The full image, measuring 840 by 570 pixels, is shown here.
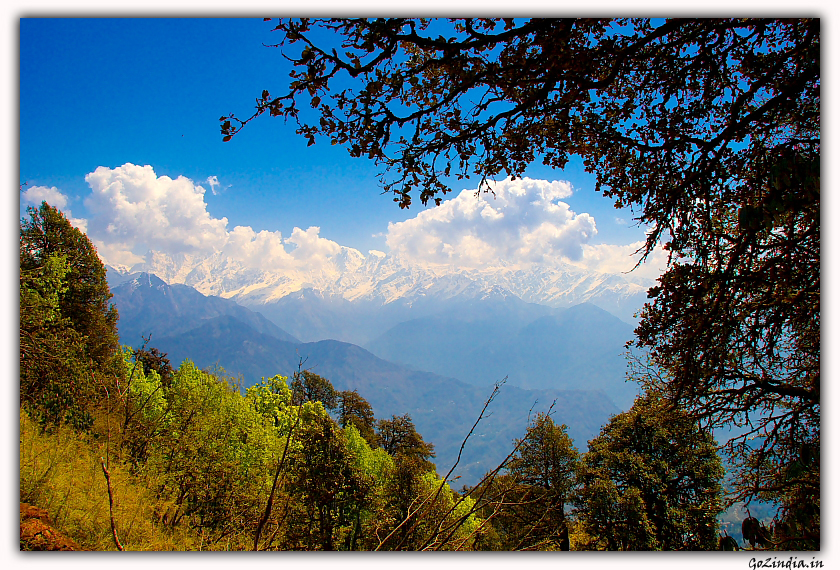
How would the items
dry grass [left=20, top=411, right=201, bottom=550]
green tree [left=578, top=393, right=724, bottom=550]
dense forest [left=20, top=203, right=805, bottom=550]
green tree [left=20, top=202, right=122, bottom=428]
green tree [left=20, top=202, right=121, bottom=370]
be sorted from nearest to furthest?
dry grass [left=20, top=411, right=201, bottom=550]
dense forest [left=20, top=203, right=805, bottom=550]
green tree [left=20, top=202, right=122, bottom=428]
green tree [left=578, top=393, right=724, bottom=550]
green tree [left=20, top=202, right=121, bottom=370]

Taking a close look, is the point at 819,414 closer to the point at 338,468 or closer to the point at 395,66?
the point at 395,66

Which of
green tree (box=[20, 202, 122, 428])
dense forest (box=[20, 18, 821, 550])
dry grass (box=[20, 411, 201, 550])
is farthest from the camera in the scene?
green tree (box=[20, 202, 122, 428])

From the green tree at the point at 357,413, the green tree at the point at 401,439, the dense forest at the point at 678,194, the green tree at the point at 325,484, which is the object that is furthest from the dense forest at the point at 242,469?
the green tree at the point at 357,413

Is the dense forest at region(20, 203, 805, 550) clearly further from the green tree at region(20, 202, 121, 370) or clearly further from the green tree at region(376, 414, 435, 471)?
the green tree at region(376, 414, 435, 471)

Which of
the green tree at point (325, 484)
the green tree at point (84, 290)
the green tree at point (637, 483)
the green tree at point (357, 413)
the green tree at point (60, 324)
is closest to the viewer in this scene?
the green tree at point (60, 324)

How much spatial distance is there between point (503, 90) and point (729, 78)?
2.05 meters

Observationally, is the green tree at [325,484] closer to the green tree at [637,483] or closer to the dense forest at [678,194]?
the dense forest at [678,194]

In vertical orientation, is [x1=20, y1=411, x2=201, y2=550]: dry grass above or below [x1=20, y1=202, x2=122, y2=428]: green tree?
below

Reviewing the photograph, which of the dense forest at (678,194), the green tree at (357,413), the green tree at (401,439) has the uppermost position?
the dense forest at (678,194)

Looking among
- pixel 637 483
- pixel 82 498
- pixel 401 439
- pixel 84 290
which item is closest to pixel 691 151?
pixel 82 498

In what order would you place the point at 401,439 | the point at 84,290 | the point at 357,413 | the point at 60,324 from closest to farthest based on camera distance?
the point at 60,324, the point at 84,290, the point at 401,439, the point at 357,413

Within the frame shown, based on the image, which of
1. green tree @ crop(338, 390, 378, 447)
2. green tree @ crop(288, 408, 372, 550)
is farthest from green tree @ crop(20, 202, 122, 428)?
green tree @ crop(338, 390, 378, 447)

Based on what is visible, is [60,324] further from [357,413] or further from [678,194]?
[357,413]

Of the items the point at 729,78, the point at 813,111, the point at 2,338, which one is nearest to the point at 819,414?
the point at 813,111
